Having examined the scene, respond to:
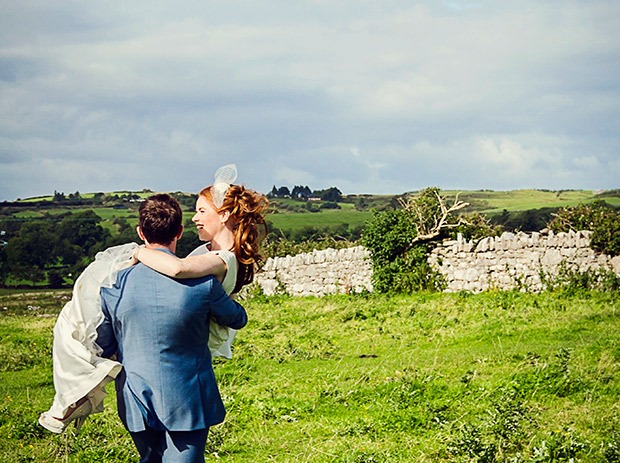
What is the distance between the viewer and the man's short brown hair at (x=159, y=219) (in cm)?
389

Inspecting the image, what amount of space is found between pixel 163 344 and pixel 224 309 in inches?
14.6

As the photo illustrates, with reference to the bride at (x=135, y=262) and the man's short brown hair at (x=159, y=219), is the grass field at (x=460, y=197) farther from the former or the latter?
the man's short brown hair at (x=159, y=219)

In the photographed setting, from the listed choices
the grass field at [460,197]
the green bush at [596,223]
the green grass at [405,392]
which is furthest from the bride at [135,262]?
the grass field at [460,197]

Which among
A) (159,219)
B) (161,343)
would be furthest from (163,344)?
(159,219)

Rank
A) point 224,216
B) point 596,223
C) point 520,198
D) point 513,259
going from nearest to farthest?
point 224,216, point 596,223, point 513,259, point 520,198

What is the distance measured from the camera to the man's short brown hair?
12.8 ft

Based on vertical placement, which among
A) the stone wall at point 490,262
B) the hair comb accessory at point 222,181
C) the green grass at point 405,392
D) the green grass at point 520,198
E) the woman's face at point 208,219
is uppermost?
the green grass at point 520,198

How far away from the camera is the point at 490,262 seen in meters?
17.7

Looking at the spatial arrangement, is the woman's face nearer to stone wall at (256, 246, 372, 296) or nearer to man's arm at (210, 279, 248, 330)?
man's arm at (210, 279, 248, 330)

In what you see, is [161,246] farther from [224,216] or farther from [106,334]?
[106,334]

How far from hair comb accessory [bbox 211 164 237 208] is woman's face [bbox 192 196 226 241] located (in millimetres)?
57

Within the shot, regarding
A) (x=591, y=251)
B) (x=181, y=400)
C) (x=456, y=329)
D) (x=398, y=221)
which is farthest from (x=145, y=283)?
(x=398, y=221)

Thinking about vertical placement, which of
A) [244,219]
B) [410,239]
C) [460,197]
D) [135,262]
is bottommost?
[410,239]

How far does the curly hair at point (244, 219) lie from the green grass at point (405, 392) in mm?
2676
